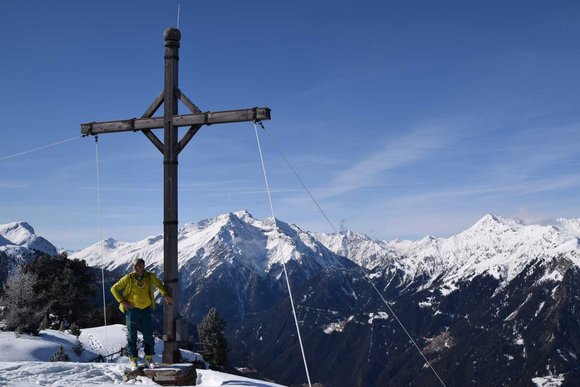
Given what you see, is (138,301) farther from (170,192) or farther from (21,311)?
(21,311)

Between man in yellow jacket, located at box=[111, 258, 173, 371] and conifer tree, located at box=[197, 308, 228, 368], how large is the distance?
57589 mm

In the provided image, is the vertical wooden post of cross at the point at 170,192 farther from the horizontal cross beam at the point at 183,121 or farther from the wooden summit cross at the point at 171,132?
the horizontal cross beam at the point at 183,121

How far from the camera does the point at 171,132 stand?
44.0ft

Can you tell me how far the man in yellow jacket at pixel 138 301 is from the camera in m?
12.5

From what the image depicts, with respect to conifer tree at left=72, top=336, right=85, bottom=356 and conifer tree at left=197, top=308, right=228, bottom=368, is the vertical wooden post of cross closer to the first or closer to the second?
conifer tree at left=72, top=336, right=85, bottom=356

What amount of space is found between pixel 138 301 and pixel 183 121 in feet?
15.3

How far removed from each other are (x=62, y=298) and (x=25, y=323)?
18.4 metres

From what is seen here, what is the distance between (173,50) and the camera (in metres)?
13.6

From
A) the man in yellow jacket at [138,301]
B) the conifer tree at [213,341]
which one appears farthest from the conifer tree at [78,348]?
the conifer tree at [213,341]

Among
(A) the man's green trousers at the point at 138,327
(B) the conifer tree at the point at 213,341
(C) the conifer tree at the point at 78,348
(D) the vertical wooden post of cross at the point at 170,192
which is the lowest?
(B) the conifer tree at the point at 213,341

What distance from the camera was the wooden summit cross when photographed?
12938 mm

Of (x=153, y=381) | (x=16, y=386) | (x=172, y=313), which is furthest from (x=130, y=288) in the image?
(x=16, y=386)

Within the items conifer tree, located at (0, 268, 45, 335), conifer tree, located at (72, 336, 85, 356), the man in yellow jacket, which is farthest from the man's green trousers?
conifer tree, located at (0, 268, 45, 335)

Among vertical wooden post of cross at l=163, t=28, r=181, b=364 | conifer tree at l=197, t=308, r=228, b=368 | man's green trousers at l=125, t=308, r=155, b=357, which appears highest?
vertical wooden post of cross at l=163, t=28, r=181, b=364
